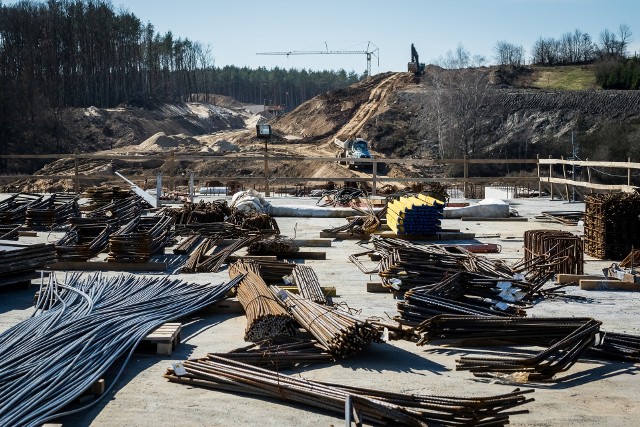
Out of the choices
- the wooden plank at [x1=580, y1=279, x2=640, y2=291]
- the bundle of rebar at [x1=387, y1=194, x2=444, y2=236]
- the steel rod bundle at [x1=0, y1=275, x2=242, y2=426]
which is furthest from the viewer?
the bundle of rebar at [x1=387, y1=194, x2=444, y2=236]

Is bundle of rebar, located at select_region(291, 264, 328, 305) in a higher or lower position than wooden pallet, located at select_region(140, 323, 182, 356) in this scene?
higher

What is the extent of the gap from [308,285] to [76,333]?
333cm

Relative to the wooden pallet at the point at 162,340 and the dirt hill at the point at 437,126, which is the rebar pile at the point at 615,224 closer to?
the wooden pallet at the point at 162,340

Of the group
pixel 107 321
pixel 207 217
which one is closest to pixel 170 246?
pixel 207 217

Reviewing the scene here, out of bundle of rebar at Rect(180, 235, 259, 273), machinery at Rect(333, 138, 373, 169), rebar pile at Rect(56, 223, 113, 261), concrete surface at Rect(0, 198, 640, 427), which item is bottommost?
concrete surface at Rect(0, 198, 640, 427)

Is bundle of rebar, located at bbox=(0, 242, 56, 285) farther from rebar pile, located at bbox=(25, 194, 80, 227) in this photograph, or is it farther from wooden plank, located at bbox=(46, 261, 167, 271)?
rebar pile, located at bbox=(25, 194, 80, 227)

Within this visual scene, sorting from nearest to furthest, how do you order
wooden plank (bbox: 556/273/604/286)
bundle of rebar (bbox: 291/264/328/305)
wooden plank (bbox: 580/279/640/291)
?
bundle of rebar (bbox: 291/264/328/305), wooden plank (bbox: 580/279/640/291), wooden plank (bbox: 556/273/604/286)

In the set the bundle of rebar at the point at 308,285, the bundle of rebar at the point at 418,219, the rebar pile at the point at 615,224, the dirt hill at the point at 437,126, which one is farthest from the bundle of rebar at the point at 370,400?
the dirt hill at the point at 437,126

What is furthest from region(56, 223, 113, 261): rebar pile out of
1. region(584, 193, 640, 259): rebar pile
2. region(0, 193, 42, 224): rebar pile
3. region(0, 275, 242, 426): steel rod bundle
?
region(584, 193, 640, 259): rebar pile

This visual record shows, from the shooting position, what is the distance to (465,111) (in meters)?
61.2

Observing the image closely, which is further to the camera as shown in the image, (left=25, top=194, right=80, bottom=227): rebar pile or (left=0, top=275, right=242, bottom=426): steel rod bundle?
(left=25, top=194, right=80, bottom=227): rebar pile

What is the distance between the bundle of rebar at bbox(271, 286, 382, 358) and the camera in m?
6.99

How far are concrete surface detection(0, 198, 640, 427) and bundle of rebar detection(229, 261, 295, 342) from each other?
253mm

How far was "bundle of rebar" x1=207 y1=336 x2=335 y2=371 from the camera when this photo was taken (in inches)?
270
